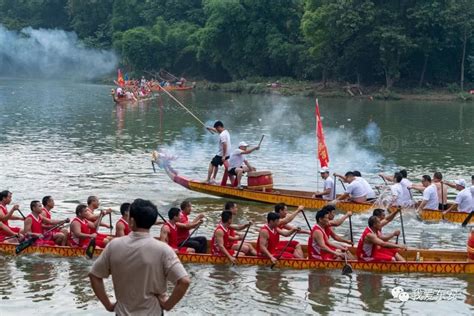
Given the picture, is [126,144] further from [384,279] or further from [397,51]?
[397,51]

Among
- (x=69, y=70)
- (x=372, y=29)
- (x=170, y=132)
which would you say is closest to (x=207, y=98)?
(x=372, y=29)

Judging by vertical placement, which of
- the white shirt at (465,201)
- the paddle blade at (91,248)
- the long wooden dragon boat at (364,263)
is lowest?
the long wooden dragon boat at (364,263)

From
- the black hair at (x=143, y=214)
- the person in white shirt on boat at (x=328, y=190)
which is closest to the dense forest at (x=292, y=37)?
the person in white shirt on boat at (x=328, y=190)

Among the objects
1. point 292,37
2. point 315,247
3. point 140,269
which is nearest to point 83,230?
point 315,247

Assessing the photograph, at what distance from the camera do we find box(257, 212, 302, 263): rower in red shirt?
46.9ft

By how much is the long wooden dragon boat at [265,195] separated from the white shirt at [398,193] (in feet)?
0.82

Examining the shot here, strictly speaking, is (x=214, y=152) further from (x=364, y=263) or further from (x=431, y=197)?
(x=364, y=263)

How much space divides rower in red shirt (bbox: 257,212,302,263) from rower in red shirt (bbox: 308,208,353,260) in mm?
365

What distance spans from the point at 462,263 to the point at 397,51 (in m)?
47.8

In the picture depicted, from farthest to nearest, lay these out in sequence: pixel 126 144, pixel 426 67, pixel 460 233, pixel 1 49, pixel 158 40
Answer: pixel 1 49 < pixel 158 40 < pixel 426 67 < pixel 126 144 < pixel 460 233

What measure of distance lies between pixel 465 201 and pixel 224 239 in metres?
6.71

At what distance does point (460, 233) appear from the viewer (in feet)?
58.9

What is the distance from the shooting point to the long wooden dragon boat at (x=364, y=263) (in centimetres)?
1403

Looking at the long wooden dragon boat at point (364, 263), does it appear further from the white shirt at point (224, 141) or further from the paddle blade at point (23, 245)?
the white shirt at point (224, 141)
